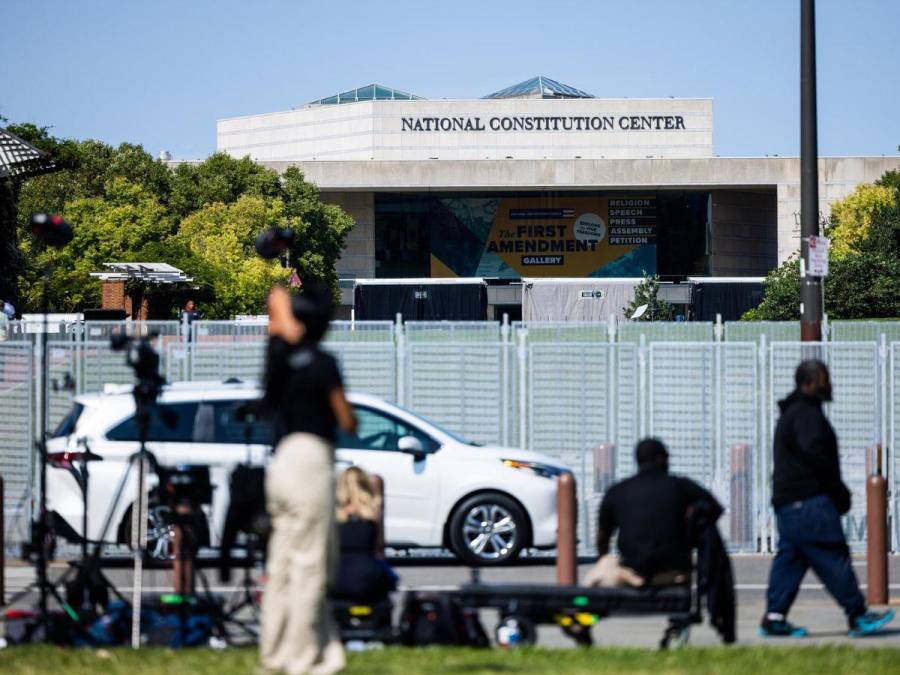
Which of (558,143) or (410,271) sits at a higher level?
(558,143)

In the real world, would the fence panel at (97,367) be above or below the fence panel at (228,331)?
below

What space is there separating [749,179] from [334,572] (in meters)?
88.1

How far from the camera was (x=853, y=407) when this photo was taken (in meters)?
14.2

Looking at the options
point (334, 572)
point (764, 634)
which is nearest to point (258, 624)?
point (334, 572)

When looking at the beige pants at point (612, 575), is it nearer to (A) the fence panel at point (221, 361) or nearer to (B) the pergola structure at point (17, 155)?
(A) the fence panel at point (221, 361)

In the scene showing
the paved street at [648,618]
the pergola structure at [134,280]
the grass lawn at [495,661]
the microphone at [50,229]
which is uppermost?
the pergola structure at [134,280]

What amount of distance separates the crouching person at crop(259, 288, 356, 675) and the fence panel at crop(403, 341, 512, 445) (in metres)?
7.85

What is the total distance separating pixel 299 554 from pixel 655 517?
8.02 ft

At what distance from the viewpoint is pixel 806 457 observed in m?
8.95

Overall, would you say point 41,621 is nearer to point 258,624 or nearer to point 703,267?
point 258,624

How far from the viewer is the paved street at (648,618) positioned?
9281 mm

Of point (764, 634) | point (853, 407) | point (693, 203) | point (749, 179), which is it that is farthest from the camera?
point (693, 203)

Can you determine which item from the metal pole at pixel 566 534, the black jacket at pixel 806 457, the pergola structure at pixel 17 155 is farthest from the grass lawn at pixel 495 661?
the pergola structure at pixel 17 155

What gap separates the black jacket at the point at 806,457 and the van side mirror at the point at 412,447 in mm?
4123
